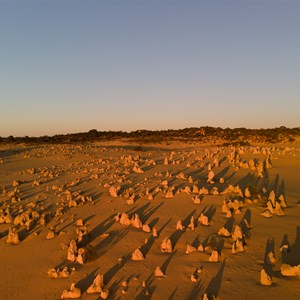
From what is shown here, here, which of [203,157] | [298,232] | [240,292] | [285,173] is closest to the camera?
[240,292]

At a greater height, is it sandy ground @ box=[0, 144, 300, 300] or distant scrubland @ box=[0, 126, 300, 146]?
distant scrubland @ box=[0, 126, 300, 146]

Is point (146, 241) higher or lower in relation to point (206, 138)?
lower

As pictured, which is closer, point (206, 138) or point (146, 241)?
point (146, 241)

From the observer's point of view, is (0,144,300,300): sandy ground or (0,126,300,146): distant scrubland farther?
(0,126,300,146): distant scrubland

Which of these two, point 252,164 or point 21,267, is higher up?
point 252,164

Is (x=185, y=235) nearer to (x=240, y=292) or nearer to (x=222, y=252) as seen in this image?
(x=222, y=252)

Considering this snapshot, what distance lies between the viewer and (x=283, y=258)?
15.6 ft

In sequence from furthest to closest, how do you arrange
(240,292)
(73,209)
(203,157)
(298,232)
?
1. (203,157)
2. (73,209)
3. (298,232)
4. (240,292)

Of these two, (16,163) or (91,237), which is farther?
(16,163)

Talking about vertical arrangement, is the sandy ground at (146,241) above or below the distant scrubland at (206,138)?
below

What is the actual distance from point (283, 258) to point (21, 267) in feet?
14.6

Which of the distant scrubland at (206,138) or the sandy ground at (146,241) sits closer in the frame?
the sandy ground at (146,241)

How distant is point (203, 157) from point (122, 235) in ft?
33.1

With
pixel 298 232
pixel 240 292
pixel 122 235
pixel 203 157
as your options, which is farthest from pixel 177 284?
pixel 203 157
